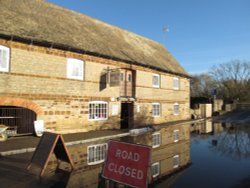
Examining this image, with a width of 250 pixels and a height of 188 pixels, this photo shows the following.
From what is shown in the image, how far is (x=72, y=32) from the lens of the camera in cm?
1698

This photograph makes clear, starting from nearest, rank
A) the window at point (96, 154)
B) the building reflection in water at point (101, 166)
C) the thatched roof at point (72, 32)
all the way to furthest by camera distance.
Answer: the building reflection in water at point (101, 166) < the window at point (96, 154) < the thatched roof at point (72, 32)

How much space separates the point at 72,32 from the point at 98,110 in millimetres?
5787

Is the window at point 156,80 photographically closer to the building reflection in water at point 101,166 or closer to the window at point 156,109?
the window at point 156,109

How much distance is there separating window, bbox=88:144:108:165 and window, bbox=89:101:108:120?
5.32 metres

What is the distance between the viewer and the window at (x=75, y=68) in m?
15.5

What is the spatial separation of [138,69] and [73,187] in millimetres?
15748

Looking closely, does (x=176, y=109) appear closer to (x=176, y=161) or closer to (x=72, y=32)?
(x=72, y=32)

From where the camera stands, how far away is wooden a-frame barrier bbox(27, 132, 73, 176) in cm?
691

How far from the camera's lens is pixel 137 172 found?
4.35 m

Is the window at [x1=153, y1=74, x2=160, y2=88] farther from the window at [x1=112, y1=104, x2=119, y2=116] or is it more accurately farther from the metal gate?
the metal gate

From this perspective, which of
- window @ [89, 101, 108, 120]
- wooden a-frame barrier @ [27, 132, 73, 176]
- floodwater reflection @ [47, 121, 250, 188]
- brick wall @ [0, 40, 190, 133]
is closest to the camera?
floodwater reflection @ [47, 121, 250, 188]

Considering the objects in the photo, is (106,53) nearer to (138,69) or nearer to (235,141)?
(138,69)

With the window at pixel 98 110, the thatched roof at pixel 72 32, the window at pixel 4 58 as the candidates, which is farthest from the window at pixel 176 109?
the window at pixel 4 58

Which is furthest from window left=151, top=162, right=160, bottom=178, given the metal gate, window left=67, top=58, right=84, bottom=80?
window left=67, top=58, right=84, bottom=80
